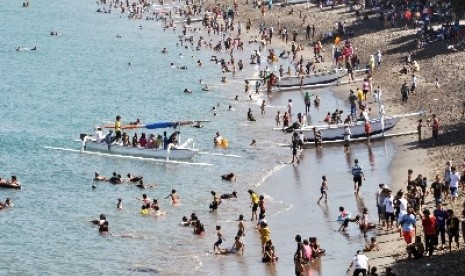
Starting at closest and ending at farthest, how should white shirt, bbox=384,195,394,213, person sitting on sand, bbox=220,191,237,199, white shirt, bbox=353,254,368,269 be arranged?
1. white shirt, bbox=353,254,368,269
2. white shirt, bbox=384,195,394,213
3. person sitting on sand, bbox=220,191,237,199

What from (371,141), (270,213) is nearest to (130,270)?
(270,213)

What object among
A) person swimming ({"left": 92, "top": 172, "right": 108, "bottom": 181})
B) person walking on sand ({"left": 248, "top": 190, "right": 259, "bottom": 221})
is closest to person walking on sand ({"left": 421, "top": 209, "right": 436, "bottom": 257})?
person walking on sand ({"left": 248, "top": 190, "right": 259, "bottom": 221})

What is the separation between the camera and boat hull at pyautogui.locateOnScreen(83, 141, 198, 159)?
5506cm

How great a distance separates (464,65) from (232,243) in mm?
30693

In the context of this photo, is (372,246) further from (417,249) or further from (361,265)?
(361,265)

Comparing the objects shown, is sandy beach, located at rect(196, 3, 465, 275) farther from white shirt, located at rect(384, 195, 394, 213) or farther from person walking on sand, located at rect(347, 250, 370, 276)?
person walking on sand, located at rect(347, 250, 370, 276)

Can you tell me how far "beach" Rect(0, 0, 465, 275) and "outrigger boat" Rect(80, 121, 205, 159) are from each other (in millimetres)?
649

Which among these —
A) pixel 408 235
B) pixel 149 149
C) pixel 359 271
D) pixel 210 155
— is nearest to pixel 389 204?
pixel 408 235

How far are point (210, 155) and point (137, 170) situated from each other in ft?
13.8

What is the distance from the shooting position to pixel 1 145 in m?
60.5

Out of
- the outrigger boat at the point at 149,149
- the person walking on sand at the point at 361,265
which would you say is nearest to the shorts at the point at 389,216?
the person walking on sand at the point at 361,265

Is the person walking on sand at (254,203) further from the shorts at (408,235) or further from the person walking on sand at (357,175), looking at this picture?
the shorts at (408,235)

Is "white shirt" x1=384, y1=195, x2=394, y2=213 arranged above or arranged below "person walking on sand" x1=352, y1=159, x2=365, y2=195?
below

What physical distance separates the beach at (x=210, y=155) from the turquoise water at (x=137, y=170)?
0.35 ft
